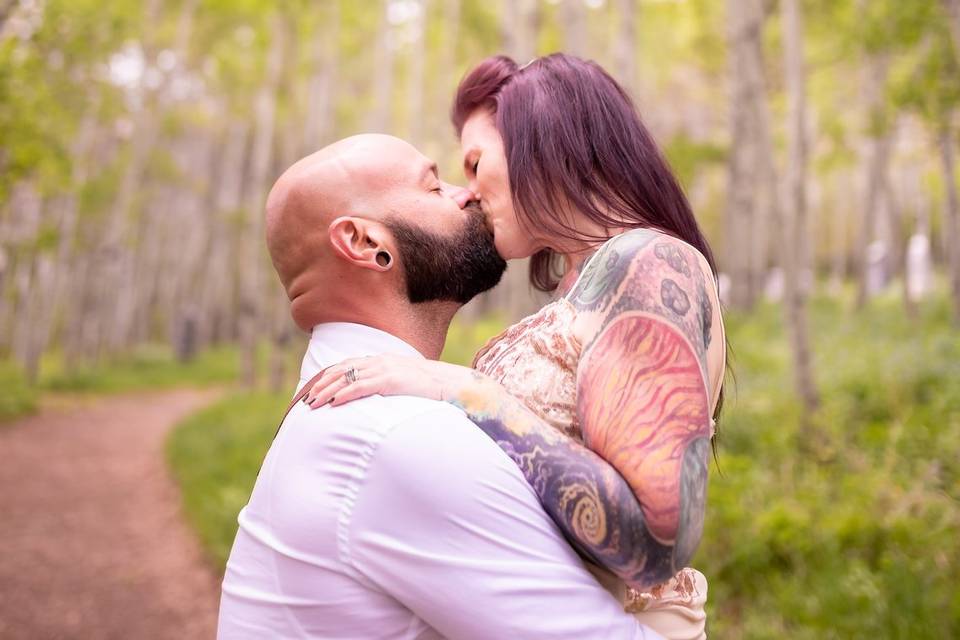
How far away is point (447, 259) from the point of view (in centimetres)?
198

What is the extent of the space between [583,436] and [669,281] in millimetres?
335

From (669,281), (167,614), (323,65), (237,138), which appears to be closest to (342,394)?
(669,281)

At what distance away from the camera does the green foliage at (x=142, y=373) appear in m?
17.9

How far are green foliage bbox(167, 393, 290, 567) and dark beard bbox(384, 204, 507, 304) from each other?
16.3 ft

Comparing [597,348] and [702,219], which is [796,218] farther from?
[702,219]

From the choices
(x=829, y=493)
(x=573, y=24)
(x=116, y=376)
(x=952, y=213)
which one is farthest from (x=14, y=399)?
(x=952, y=213)

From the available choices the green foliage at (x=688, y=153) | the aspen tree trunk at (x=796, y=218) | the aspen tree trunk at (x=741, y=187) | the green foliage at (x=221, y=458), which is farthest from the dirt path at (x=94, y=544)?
the aspen tree trunk at (x=741, y=187)

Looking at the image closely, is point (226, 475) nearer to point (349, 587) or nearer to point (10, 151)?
point (10, 151)

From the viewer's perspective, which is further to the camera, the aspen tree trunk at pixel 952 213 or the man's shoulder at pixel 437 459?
the aspen tree trunk at pixel 952 213

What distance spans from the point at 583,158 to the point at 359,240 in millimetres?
525

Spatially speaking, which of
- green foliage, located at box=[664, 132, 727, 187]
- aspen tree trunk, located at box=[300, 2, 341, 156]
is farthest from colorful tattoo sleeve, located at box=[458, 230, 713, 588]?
aspen tree trunk, located at box=[300, 2, 341, 156]

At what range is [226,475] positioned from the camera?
8.78 metres

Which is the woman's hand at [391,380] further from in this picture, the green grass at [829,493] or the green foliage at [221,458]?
the green foliage at [221,458]

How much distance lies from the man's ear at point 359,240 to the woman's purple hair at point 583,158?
0.32 meters
